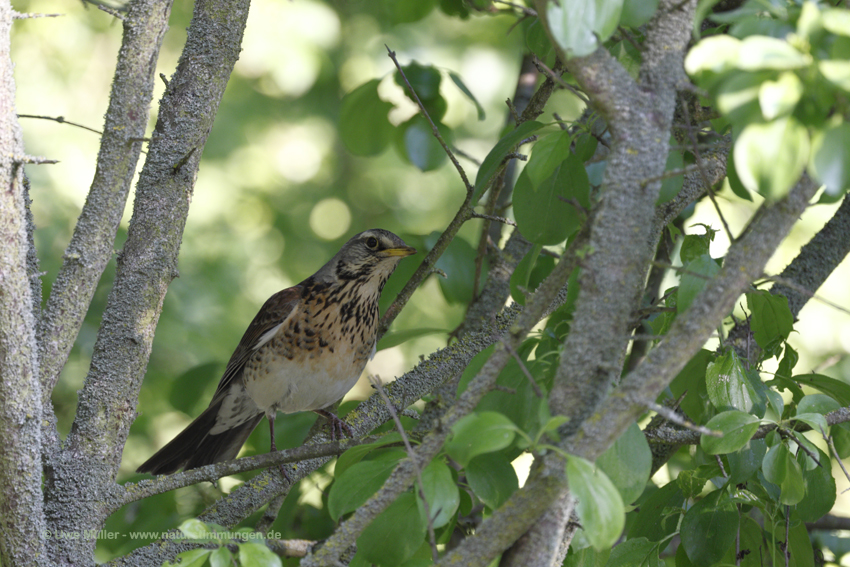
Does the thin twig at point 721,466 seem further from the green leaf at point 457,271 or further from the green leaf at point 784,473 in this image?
the green leaf at point 457,271

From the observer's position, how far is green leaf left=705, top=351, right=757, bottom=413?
1428 mm

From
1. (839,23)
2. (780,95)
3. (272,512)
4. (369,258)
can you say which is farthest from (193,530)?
(369,258)

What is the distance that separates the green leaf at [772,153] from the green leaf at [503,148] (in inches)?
24.3

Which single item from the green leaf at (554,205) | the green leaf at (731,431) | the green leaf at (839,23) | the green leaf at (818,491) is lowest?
the green leaf at (818,491)

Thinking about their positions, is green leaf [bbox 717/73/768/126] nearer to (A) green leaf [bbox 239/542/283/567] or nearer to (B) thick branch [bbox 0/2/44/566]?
(A) green leaf [bbox 239/542/283/567]

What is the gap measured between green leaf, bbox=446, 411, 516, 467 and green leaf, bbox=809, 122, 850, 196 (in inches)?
19.5

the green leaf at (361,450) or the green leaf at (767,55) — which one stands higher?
the green leaf at (767,55)

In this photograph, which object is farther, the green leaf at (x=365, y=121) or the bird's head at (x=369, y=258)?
the green leaf at (x=365, y=121)

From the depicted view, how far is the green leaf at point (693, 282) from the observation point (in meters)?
1.21

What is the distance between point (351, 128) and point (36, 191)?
6.68 ft

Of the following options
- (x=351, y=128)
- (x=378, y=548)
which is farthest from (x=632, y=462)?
(x=351, y=128)

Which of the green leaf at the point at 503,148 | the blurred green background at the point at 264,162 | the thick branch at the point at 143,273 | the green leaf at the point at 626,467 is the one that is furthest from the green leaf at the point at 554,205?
the blurred green background at the point at 264,162

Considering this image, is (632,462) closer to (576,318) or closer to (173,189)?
(576,318)

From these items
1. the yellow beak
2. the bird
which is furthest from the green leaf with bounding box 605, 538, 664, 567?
the bird
